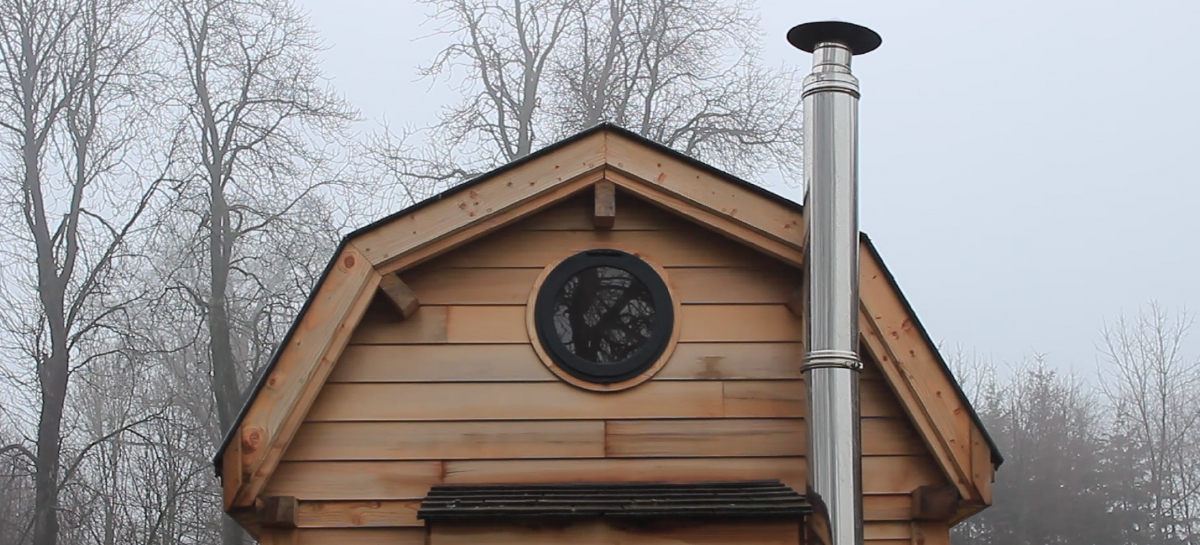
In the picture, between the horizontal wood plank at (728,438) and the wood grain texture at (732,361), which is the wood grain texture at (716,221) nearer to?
the wood grain texture at (732,361)

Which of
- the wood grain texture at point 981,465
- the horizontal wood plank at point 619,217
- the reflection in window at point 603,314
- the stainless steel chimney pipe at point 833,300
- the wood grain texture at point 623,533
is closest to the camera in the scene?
the stainless steel chimney pipe at point 833,300

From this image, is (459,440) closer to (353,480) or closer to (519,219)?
(353,480)

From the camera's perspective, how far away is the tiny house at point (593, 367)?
470 centimetres

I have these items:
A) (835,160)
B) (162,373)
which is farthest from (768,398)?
(162,373)

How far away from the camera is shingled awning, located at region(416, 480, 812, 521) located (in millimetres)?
4469

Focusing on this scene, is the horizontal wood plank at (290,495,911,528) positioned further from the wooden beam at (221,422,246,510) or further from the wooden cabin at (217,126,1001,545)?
the wooden beam at (221,422,246,510)

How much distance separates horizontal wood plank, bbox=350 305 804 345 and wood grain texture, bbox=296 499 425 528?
0.66 metres

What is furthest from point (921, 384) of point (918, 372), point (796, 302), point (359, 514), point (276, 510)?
point (276, 510)

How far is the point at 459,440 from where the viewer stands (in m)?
4.89

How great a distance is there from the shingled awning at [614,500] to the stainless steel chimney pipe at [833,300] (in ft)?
0.66

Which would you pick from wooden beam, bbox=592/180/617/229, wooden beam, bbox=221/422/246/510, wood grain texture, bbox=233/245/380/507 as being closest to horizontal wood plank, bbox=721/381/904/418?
wooden beam, bbox=592/180/617/229

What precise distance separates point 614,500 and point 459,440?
74 centimetres

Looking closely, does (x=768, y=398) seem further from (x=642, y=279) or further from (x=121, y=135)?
(x=121, y=135)

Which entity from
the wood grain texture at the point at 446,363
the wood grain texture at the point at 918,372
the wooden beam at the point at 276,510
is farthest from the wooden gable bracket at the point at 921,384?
the wooden beam at the point at 276,510
